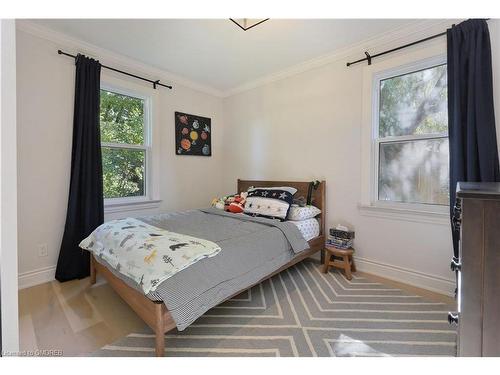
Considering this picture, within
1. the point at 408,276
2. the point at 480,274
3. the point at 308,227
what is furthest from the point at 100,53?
the point at 408,276

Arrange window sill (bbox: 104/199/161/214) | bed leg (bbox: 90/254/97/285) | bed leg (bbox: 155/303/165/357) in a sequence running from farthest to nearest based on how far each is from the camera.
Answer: window sill (bbox: 104/199/161/214) → bed leg (bbox: 90/254/97/285) → bed leg (bbox: 155/303/165/357)

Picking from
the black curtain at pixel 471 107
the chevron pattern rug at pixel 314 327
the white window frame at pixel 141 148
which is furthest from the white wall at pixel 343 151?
the white window frame at pixel 141 148

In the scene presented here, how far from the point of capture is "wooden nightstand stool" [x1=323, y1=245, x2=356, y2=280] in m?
2.47

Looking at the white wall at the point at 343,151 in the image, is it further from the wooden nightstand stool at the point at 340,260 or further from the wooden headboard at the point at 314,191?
the wooden nightstand stool at the point at 340,260

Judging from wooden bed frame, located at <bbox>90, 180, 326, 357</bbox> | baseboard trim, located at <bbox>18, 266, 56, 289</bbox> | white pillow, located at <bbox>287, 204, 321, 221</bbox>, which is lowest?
baseboard trim, located at <bbox>18, 266, 56, 289</bbox>

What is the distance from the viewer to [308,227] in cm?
261

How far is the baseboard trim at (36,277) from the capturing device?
2.27m

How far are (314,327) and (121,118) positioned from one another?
3069 millimetres

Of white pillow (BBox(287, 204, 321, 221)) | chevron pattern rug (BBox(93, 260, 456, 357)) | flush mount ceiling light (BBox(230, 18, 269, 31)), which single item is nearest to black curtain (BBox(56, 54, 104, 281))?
chevron pattern rug (BBox(93, 260, 456, 357))

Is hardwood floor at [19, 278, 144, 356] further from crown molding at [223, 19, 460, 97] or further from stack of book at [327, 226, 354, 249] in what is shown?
crown molding at [223, 19, 460, 97]

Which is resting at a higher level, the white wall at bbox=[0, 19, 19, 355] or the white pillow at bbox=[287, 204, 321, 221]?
the white wall at bbox=[0, 19, 19, 355]

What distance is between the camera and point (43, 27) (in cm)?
228

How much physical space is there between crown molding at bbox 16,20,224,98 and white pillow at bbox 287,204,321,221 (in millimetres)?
2416

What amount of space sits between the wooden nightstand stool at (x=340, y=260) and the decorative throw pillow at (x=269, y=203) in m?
0.64
